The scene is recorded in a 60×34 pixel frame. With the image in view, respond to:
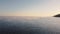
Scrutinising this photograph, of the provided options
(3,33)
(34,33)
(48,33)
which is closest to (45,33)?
(48,33)

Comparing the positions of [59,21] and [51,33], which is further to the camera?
[59,21]

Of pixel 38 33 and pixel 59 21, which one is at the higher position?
pixel 59 21

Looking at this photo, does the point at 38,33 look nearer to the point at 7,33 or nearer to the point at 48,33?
the point at 48,33

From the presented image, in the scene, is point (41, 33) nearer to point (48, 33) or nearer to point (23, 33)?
point (48, 33)

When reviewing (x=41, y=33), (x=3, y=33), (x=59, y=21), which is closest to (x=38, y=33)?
(x=41, y=33)

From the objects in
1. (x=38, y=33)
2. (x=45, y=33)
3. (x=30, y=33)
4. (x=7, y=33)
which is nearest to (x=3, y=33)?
(x=7, y=33)

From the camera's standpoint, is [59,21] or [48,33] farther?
[59,21]

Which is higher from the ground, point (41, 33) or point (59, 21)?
point (59, 21)

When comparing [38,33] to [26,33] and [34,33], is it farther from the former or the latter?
[26,33]
